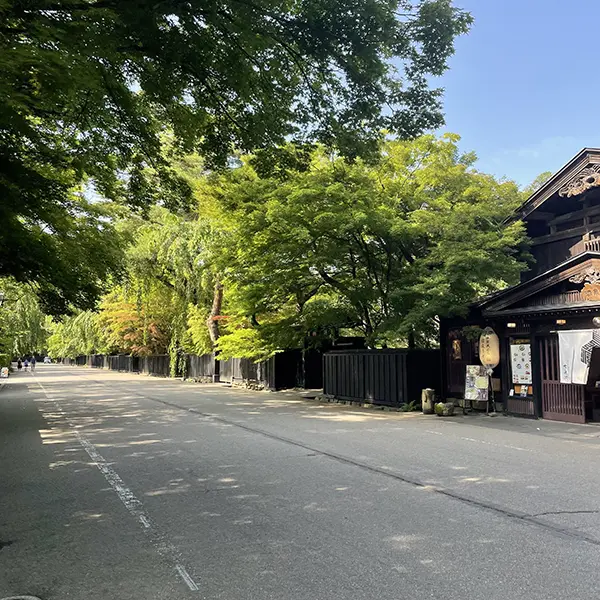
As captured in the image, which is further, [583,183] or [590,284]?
[583,183]

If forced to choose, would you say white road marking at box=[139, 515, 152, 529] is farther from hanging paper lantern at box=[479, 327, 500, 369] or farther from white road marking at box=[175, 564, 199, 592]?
hanging paper lantern at box=[479, 327, 500, 369]

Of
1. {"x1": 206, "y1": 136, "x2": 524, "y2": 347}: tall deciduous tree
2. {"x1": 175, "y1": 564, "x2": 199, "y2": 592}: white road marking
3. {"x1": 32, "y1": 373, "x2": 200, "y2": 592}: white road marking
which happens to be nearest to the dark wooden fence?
{"x1": 206, "y1": 136, "x2": 524, "y2": 347}: tall deciduous tree

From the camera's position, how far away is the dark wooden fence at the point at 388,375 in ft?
59.6

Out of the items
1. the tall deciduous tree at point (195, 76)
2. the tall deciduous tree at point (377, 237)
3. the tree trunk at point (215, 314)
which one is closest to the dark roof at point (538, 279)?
the tall deciduous tree at point (377, 237)

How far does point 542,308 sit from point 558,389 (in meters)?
2.16

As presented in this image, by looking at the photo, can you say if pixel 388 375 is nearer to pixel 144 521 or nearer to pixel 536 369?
pixel 536 369

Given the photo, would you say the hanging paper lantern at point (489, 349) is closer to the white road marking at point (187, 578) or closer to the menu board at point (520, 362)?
the menu board at point (520, 362)

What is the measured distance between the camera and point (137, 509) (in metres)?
6.38

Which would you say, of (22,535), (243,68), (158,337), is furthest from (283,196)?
(158,337)

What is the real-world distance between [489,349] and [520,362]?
3.51 feet

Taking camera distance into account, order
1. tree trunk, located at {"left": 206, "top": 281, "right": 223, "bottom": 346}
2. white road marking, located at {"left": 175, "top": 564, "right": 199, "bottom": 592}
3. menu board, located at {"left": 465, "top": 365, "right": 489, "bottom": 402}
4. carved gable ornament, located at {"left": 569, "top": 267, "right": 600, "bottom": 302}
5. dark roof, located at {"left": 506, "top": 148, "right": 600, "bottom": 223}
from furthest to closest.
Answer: tree trunk, located at {"left": 206, "top": 281, "right": 223, "bottom": 346} → menu board, located at {"left": 465, "top": 365, "right": 489, "bottom": 402} → dark roof, located at {"left": 506, "top": 148, "right": 600, "bottom": 223} → carved gable ornament, located at {"left": 569, "top": 267, "right": 600, "bottom": 302} → white road marking, located at {"left": 175, "top": 564, "right": 199, "bottom": 592}

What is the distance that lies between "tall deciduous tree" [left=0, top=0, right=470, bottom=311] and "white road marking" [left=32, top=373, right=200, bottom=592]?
14.4ft

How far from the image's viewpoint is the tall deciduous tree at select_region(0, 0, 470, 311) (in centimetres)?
602

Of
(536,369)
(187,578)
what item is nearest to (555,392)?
(536,369)
